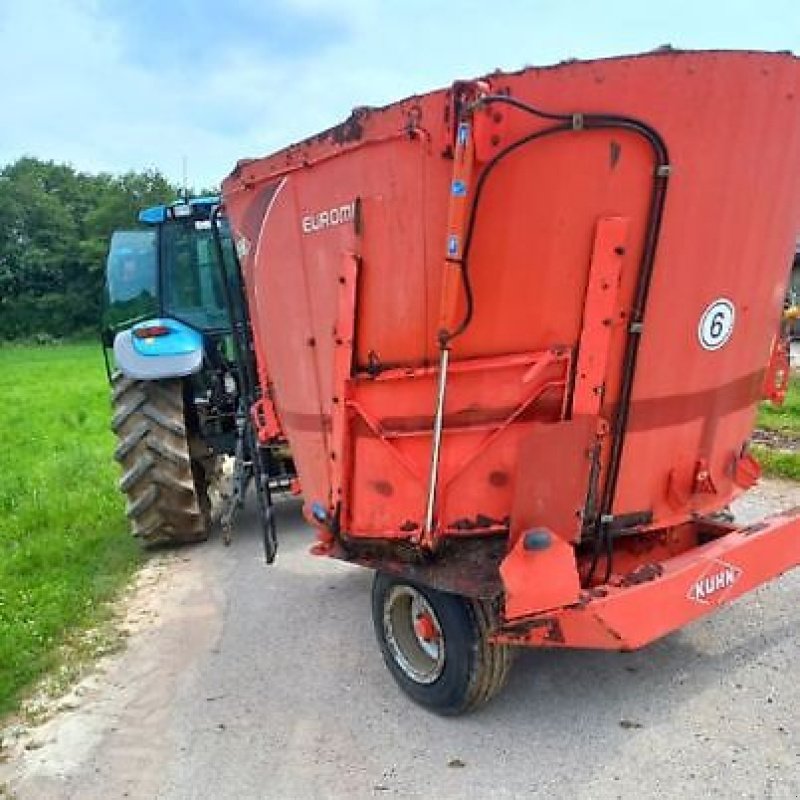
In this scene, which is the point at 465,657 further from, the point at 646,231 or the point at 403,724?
the point at 646,231

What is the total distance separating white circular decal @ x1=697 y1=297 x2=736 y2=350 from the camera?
10.8 feet

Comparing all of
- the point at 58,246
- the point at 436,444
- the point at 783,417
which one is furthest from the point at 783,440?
the point at 58,246

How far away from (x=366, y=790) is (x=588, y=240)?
2.06 meters

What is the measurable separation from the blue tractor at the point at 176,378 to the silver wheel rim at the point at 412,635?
180 centimetres

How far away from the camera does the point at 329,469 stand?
12.5 ft

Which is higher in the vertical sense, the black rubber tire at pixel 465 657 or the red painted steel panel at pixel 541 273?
the red painted steel panel at pixel 541 273

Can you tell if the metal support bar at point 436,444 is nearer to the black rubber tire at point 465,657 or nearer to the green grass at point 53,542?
the black rubber tire at point 465,657

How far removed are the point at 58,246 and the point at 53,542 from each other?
4381cm

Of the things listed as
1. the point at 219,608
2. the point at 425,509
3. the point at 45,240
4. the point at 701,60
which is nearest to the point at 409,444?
the point at 425,509

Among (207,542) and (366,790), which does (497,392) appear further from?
(207,542)

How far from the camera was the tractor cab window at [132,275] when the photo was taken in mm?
6824

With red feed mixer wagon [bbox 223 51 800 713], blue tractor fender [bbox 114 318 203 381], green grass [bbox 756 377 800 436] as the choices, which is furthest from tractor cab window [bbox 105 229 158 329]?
green grass [bbox 756 377 800 436]

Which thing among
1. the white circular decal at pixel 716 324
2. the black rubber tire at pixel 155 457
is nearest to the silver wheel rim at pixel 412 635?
the white circular decal at pixel 716 324

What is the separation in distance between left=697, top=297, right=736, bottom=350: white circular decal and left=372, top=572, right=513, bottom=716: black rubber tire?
1290 millimetres
